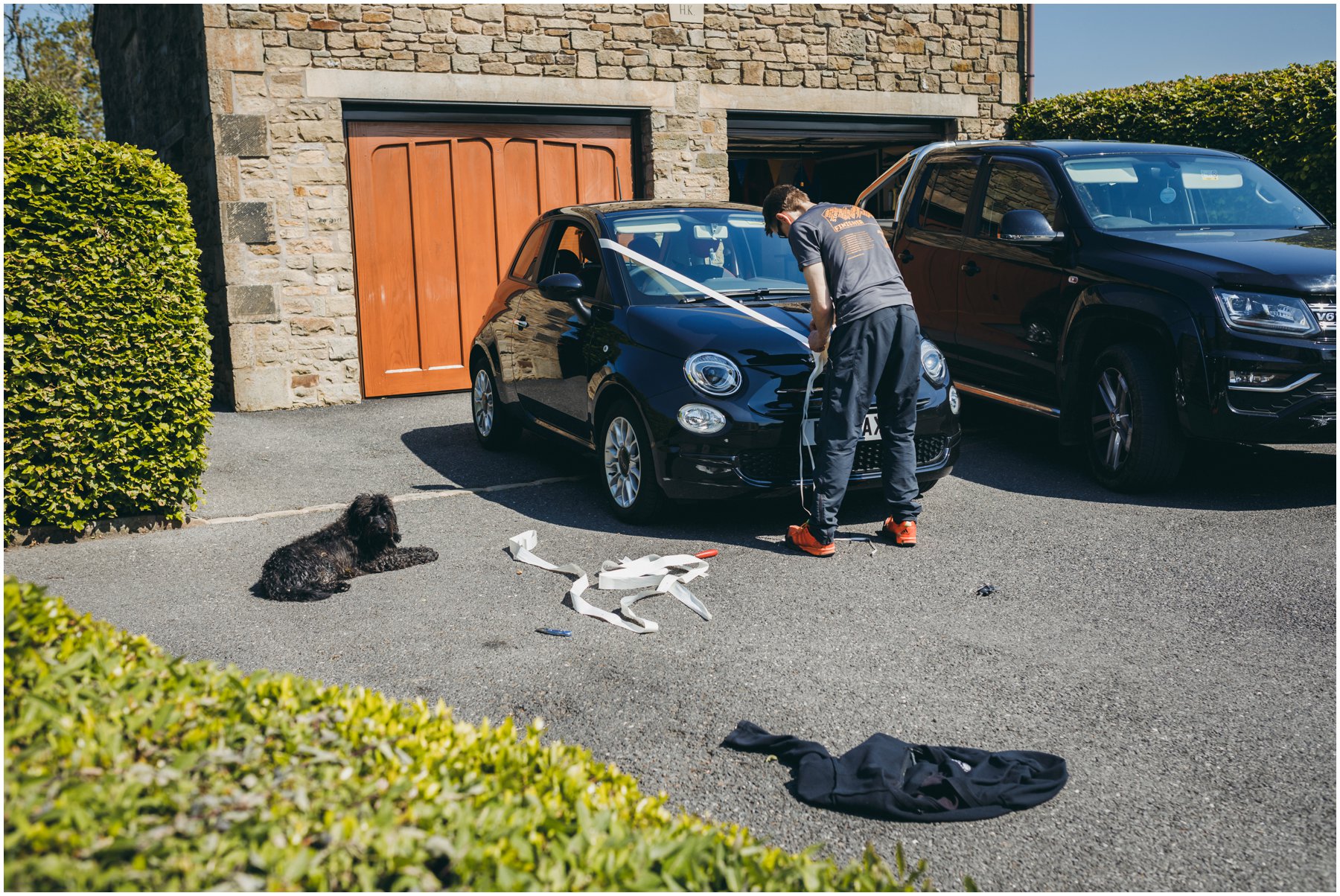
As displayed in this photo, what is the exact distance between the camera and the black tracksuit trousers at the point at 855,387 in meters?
5.74

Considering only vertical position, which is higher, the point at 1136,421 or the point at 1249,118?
the point at 1249,118

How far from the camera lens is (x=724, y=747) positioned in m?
3.73

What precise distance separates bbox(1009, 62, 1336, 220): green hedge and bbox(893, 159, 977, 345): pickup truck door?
2679 mm

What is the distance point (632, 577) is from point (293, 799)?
346 cm

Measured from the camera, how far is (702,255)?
7.16 meters

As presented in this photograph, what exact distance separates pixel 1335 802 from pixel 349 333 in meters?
9.70

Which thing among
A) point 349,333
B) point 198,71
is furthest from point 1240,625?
point 198,71

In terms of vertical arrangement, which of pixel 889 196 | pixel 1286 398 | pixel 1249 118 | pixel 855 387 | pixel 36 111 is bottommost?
pixel 1286 398


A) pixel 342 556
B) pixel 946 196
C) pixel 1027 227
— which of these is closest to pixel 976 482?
pixel 1027 227

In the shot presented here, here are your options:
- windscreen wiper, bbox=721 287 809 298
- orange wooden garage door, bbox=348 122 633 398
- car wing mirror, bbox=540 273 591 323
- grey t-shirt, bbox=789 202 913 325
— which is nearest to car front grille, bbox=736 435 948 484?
grey t-shirt, bbox=789 202 913 325

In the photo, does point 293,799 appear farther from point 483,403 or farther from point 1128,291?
point 483,403

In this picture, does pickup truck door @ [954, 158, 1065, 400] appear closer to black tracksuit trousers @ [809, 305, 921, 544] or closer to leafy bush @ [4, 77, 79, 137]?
black tracksuit trousers @ [809, 305, 921, 544]

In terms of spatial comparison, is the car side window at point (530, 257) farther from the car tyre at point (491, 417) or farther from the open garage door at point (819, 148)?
the open garage door at point (819, 148)

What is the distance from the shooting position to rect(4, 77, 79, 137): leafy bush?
2406 centimetres
